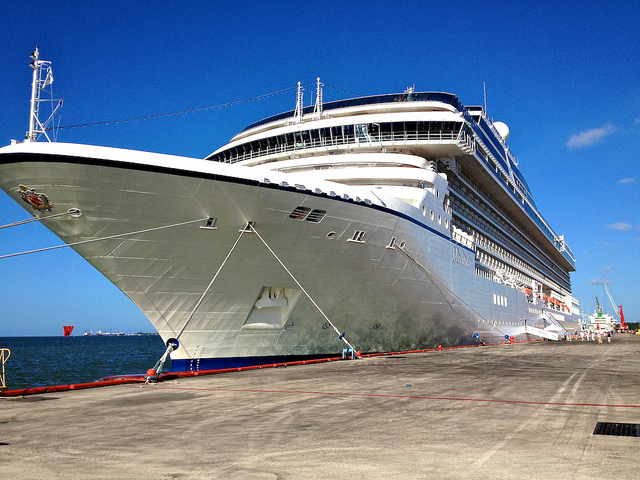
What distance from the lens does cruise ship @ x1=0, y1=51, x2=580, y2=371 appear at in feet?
35.8

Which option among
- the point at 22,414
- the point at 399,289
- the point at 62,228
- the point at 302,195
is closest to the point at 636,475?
the point at 22,414

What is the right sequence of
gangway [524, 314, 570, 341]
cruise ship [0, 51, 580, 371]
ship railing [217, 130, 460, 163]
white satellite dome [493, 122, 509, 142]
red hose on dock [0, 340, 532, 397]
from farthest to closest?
A: white satellite dome [493, 122, 509, 142] → gangway [524, 314, 570, 341] → ship railing [217, 130, 460, 163] → cruise ship [0, 51, 580, 371] → red hose on dock [0, 340, 532, 397]

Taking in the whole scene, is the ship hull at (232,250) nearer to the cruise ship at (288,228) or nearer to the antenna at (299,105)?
the cruise ship at (288,228)

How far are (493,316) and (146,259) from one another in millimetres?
22919

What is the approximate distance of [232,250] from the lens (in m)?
12.4

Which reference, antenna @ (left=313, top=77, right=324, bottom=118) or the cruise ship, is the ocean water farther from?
antenna @ (left=313, top=77, right=324, bottom=118)

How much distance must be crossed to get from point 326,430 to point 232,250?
278 inches

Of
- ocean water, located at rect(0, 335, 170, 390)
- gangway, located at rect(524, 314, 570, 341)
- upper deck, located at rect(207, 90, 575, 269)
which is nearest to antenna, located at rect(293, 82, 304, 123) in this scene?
upper deck, located at rect(207, 90, 575, 269)

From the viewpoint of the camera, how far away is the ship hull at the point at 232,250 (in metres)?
10.7

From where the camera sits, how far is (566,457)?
4.71 meters

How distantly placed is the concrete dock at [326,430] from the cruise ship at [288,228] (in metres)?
2.80

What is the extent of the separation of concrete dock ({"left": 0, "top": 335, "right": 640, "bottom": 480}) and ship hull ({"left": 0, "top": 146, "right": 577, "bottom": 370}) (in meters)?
2.53

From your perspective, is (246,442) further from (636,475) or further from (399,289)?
(399,289)

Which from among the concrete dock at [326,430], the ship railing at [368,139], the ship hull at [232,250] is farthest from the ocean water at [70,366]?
the concrete dock at [326,430]
